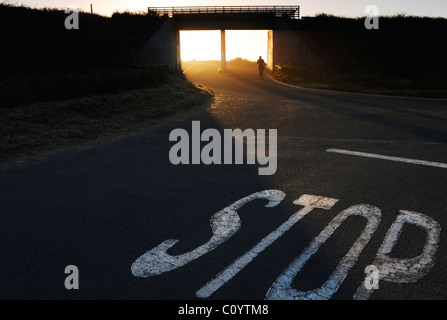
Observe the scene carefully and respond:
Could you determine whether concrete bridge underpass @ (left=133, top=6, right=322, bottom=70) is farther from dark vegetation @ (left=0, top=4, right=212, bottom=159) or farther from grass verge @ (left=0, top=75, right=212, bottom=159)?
grass verge @ (left=0, top=75, right=212, bottom=159)

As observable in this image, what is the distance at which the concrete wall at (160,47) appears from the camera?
126 ft

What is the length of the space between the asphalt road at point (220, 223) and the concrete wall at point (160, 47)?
3150 cm

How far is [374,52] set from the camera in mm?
36750

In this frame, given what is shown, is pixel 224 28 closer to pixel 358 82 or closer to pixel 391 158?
pixel 358 82

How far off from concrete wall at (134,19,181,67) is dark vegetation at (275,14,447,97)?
46.2 feet

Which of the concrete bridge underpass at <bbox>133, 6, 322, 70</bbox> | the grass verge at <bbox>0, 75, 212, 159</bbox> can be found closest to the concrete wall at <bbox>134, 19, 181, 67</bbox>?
the concrete bridge underpass at <bbox>133, 6, 322, 70</bbox>

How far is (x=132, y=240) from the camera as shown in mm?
4367

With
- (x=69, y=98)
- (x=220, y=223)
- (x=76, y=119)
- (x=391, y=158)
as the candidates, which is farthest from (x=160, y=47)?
(x=220, y=223)

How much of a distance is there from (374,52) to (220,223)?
122ft

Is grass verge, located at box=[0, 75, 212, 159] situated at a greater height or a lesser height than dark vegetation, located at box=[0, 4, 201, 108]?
lesser

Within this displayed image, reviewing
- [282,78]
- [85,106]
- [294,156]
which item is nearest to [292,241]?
[294,156]

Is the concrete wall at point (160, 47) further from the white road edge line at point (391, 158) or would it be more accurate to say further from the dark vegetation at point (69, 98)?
the white road edge line at point (391, 158)

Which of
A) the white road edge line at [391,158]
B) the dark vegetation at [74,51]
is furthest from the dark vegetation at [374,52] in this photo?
the white road edge line at [391,158]

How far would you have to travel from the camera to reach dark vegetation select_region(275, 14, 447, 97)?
94.7ft
